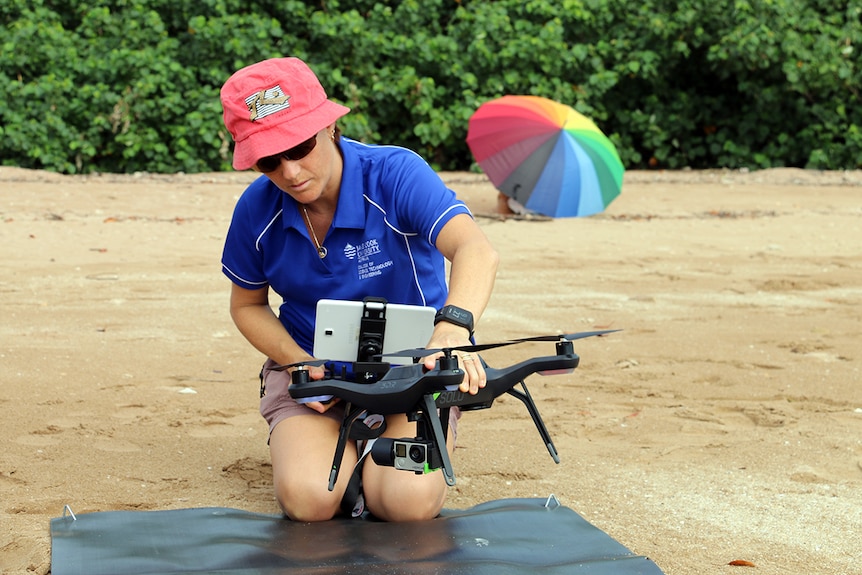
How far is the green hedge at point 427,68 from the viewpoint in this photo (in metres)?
12.1

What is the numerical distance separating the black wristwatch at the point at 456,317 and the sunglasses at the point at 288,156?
1.90 ft

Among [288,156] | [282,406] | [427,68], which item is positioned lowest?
[427,68]

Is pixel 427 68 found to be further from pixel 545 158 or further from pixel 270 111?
pixel 270 111

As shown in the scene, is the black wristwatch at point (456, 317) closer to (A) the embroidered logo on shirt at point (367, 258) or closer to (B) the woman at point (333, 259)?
(B) the woman at point (333, 259)

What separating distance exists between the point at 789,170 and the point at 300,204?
1078cm

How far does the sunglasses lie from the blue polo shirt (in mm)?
257

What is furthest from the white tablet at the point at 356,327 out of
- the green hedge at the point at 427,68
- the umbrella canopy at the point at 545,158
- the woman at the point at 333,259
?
the green hedge at the point at 427,68

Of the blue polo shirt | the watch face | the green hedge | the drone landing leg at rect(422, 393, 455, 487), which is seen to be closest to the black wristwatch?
the watch face

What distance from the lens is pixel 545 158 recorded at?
9469 mm

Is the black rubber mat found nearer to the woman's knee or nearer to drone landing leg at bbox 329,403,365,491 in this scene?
the woman's knee

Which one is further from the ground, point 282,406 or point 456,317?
point 456,317

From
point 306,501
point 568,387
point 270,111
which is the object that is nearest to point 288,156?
point 270,111

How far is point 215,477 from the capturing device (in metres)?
3.74

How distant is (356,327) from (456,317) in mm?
350
